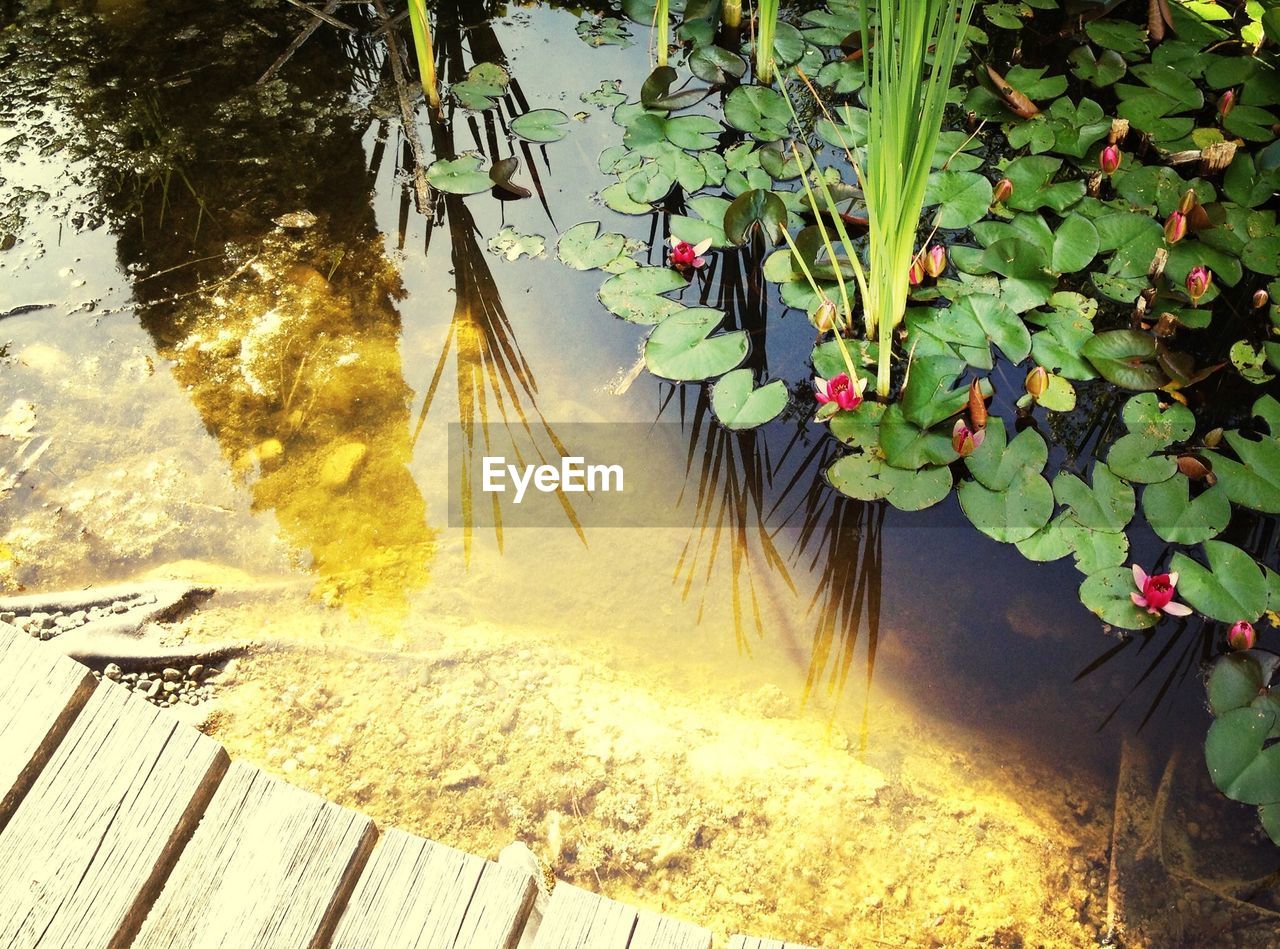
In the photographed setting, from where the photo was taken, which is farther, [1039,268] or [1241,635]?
[1039,268]

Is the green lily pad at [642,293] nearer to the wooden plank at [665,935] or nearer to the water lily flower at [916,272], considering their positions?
the water lily flower at [916,272]

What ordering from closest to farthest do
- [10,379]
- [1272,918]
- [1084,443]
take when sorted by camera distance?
[1272,918], [1084,443], [10,379]

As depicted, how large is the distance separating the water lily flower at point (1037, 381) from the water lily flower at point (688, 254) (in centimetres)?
100

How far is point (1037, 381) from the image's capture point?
231cm

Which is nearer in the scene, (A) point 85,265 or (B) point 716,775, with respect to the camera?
(B) point 716,775

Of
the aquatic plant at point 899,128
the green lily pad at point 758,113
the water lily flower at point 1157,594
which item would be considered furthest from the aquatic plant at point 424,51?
the water lily flower at point 1157,594

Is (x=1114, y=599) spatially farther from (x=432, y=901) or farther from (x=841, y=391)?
(x=432, y=901)

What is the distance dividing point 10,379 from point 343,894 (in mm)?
1986

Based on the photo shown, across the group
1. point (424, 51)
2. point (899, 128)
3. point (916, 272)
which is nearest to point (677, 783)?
point (899, 128)

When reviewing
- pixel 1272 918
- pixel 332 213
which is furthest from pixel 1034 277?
pixel 332 213

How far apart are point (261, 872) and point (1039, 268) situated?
241 cm

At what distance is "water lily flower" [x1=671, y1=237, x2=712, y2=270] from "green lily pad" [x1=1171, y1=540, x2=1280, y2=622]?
1.51 meters

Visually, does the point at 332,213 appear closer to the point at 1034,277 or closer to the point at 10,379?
the point at 10,379

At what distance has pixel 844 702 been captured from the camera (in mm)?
1985
